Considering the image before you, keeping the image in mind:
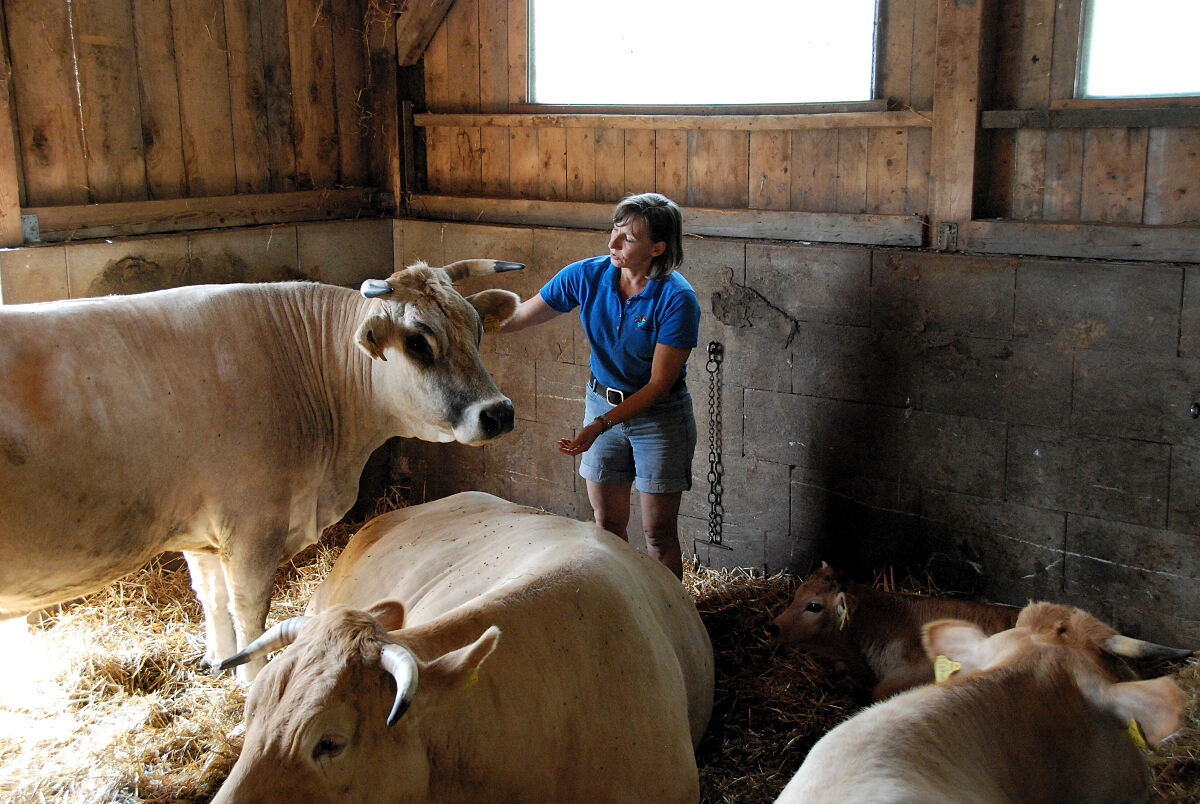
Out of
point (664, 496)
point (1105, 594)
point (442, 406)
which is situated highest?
point (442, 406)

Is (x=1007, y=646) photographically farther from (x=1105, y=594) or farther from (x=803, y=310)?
(x=803, y=310)

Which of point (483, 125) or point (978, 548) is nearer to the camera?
point (978, 548)

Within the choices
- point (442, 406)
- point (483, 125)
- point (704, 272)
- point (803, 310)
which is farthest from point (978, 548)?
point (483, 125)

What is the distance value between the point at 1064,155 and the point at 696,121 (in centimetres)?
183

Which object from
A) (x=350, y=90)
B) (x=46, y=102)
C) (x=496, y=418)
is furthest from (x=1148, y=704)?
(x=350, y=90)

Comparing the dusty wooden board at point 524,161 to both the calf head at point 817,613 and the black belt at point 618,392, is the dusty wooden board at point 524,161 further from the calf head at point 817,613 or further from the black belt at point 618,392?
the calf head at point 817,613

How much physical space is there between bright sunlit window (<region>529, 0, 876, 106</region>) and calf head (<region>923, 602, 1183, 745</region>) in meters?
2.99

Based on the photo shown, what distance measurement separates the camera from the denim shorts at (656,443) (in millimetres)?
4656

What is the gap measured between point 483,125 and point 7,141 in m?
2.63

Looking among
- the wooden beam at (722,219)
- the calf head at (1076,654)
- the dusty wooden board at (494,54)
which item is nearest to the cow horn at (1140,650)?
the calf head at (1076,654)

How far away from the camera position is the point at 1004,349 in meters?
4.82

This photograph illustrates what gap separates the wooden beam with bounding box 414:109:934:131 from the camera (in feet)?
16.7

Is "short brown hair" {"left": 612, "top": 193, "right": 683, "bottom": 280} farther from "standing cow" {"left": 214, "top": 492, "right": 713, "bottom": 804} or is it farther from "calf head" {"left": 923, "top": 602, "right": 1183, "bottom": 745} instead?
"calf head" {"left": 923, "top": 602, "right": 1183, "bottom": 745}

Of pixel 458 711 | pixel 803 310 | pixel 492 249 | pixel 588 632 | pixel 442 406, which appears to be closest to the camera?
pixel 458 711
